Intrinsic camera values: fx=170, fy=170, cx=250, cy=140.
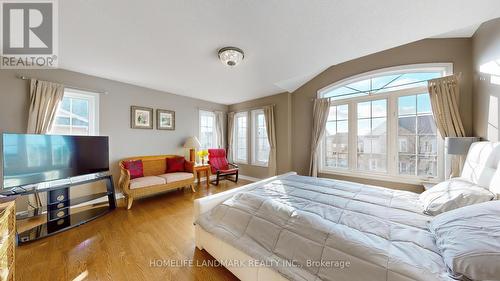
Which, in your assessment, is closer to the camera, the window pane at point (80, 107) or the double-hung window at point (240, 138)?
the window pane at point (80, 107)

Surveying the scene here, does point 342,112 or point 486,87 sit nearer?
point 486,87

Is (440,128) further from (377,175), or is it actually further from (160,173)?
(160,173)

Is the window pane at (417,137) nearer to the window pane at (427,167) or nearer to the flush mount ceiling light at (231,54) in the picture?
the window pane at (427,167)

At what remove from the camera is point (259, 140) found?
5.13m

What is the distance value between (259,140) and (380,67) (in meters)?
3.21

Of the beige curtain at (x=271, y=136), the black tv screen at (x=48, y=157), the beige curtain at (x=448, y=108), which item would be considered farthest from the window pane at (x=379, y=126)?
the black tv screen at (x=48, y=157)

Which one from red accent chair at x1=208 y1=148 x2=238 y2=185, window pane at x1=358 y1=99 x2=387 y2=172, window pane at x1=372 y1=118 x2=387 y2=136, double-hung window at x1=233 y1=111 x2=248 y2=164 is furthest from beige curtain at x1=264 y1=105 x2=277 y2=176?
window pane at x1=372 y1=118 x2=387 y2=136

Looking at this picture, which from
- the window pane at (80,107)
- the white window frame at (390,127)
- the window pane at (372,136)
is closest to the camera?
the white window frame at (390,127)

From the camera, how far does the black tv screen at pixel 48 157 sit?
80.6 inches

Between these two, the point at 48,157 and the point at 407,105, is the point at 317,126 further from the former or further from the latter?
the point at 48,157

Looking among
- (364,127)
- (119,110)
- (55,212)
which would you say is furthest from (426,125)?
(55,212)

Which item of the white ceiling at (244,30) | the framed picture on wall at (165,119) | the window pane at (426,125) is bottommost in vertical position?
the window pane at (426,125)

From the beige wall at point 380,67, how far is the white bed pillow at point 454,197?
169 centimetres

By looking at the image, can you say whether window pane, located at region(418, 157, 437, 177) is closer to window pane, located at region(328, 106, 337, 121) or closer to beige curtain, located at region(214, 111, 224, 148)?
window pane, located at region(328, 106, 337, 121)
